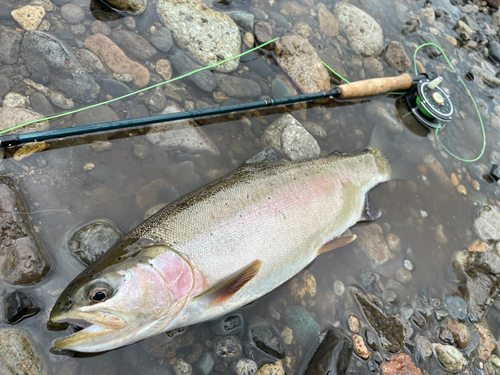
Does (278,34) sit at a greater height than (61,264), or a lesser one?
greater

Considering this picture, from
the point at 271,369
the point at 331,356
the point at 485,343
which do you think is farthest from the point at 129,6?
the point at 485,343

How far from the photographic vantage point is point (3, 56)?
2.72m

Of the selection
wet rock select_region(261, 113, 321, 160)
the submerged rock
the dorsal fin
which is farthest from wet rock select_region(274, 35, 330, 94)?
the submerged rock

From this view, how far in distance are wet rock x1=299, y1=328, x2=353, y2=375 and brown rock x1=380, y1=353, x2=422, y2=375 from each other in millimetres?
398

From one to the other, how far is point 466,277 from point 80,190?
164 inches

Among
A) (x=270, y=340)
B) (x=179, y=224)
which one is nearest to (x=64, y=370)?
(x=179, y=224)

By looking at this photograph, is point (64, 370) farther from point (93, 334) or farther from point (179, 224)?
point (179, 224)

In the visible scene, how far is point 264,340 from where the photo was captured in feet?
7.79

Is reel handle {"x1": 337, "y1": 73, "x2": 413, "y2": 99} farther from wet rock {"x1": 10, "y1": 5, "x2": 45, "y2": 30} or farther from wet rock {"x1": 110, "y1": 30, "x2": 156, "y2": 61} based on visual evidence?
wet rock {"x1": 10, "y1": 5, "x2": 45, "y2": 30}

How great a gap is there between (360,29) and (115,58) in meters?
3.64

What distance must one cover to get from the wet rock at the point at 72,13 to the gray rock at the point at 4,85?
3.13 ft

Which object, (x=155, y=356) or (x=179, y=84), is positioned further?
(x=179, y=84)

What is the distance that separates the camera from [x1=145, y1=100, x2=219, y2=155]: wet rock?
2934 mm

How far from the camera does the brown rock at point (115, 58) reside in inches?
121
